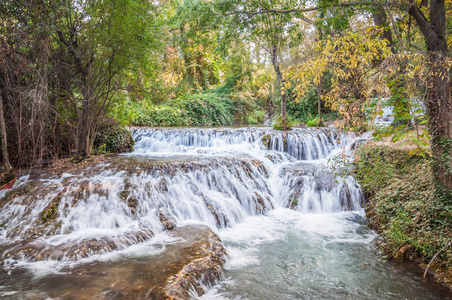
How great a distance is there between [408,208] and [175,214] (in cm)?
469

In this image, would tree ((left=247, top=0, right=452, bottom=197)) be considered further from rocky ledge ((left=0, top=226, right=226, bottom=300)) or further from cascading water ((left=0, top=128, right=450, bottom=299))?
rocky ledge ((left=0, top=226, right=226, bottom=300))

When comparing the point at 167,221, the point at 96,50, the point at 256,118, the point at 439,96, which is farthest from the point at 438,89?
the point at 256,118

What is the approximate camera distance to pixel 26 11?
5.63 m

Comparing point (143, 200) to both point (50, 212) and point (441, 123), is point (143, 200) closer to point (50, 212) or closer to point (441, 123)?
point (50, 212)

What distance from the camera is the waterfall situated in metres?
4.60

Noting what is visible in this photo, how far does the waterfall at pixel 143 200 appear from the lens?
4.60 metres

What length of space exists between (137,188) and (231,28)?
14.4ft

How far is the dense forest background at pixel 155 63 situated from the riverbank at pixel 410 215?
53cm

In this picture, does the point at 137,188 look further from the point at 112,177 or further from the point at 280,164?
the point at 280,164

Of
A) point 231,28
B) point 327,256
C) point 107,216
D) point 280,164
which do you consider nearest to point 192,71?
point 280,164

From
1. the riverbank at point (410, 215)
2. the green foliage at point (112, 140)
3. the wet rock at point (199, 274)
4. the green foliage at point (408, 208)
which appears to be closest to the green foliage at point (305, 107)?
the green foliage at point (112, 140)

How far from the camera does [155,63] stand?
890 cm

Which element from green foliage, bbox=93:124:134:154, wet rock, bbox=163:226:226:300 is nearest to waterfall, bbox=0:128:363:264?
wet rock, bbox=163:226:226:300

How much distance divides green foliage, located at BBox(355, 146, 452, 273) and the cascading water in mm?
549
